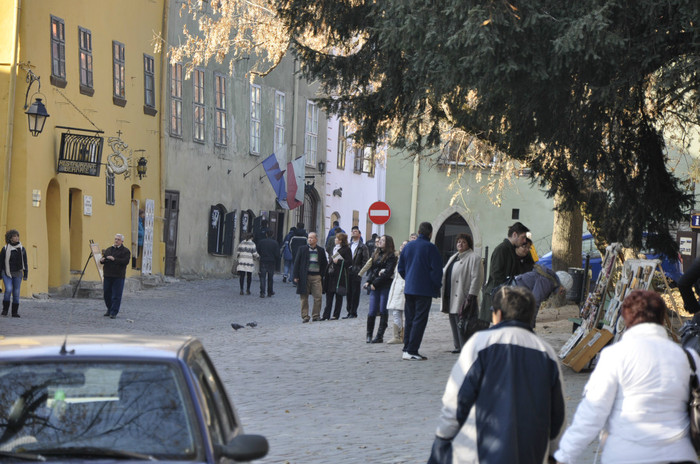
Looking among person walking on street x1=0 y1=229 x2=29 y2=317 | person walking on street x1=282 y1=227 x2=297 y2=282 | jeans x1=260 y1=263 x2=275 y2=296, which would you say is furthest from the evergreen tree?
person walking on street x1=282 y1=227 x2=297 y2=282

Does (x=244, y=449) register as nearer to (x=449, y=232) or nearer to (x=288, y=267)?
(x=288, y=267)

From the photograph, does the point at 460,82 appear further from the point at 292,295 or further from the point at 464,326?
the point at 292,295

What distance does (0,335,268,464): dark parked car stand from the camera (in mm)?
5133

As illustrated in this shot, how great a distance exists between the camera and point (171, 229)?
118 ft

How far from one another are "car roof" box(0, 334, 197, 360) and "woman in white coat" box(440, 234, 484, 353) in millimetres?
10867

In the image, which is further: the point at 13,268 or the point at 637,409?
the point at 13,268

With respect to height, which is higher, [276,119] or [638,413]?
[276,119]

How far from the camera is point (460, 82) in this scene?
13.0m

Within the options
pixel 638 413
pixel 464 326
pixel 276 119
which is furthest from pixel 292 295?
pixel 638 413

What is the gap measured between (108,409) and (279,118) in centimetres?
4000

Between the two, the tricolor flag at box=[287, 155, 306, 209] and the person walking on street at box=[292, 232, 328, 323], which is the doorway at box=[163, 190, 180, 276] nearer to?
the tricolor flag at box=[287, 155, 306, 209]

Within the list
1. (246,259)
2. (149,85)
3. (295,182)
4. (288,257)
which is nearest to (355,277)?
(246,259)

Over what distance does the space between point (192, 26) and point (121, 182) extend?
6.99 meters

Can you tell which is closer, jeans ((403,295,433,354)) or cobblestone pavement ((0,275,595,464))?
cobblestone pavement ((0,275,595,464))
